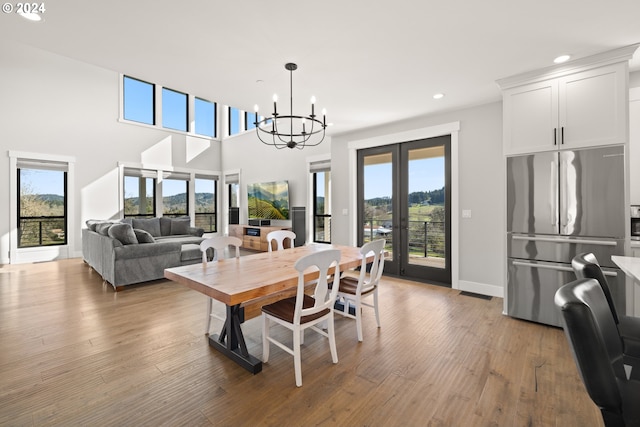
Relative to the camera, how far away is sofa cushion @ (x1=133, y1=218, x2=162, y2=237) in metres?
6.45

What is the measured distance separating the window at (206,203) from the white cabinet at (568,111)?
828cm

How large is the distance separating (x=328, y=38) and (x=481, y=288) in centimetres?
363

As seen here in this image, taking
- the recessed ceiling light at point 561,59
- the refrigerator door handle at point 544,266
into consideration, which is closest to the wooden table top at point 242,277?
the refrigerator door handle at point 544,266

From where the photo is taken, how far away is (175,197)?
858 centimetres

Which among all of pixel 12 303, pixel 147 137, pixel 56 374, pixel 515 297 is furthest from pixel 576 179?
pixel 147 137

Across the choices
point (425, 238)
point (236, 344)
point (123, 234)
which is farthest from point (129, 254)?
point (425, 238)

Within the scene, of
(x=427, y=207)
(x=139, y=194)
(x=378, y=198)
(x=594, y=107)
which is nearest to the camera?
(x=594, y=107)

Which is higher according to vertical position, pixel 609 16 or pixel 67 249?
pixel 609 16

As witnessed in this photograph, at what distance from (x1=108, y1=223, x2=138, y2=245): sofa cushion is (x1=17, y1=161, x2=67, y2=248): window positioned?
3701mm

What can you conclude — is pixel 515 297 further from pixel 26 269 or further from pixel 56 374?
pixel 26 269

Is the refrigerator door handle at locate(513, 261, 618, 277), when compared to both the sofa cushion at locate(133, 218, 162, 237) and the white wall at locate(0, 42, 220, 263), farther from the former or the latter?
the white wall at locate(0, 42, 220, 263)

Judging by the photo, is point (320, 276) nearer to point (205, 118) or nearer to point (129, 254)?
point (129, 254)

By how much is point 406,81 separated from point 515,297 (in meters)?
2.64

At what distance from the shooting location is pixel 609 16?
2158 millimetres
